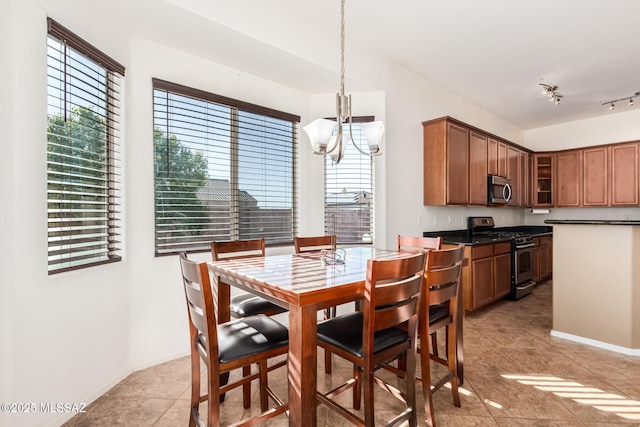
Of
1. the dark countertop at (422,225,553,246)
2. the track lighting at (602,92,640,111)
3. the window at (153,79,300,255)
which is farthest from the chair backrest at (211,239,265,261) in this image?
the track lighting at (602,92,640,111)

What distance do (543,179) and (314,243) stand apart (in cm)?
532

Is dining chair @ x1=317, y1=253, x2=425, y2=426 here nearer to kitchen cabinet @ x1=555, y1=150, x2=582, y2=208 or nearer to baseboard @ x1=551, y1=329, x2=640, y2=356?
baseboard @ x1=551, y1=329, x2=640, y2=356

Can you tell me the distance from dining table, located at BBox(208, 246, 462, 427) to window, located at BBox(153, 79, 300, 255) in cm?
95

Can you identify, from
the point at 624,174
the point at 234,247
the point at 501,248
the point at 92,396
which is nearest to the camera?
the point at 92,396

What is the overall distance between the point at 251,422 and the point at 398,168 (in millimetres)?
2952

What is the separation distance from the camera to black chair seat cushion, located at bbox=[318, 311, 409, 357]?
4.91ft

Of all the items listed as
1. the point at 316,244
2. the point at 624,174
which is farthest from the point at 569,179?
the point at 316,244

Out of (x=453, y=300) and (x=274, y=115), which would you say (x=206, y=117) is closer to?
(x=274, y=115)

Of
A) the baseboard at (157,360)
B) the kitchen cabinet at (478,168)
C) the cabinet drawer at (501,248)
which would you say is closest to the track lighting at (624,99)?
the kitchen cabinet at (478,168)

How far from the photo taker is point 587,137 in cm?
552

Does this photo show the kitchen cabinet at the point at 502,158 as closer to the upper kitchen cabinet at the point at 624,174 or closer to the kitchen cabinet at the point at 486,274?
the kitchen cabinet at the point at 486,274

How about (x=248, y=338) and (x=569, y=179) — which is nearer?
(x=248, y=338)

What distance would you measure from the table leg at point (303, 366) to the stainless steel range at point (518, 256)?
135 inches

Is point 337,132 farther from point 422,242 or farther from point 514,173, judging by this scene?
point 514,173
